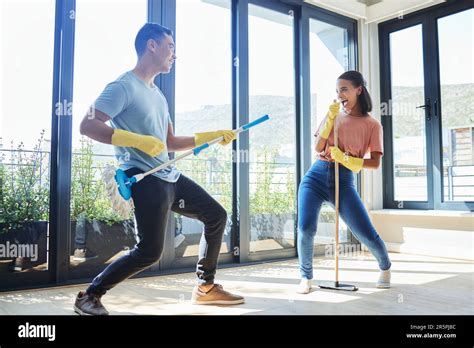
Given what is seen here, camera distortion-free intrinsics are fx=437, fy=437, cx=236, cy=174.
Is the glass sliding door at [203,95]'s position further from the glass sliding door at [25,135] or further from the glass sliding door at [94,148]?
the glass sliding door at [25,135]

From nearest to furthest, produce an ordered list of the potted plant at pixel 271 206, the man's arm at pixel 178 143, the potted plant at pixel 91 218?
the man's arm at pixel 178 143 < the potted plant at pixel 91 218 < the potted plant at pixel 271 206

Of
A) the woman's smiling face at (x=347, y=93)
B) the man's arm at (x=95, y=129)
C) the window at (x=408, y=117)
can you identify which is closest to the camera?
the man's arm at (x=95, y=129)

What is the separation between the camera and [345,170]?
263cm

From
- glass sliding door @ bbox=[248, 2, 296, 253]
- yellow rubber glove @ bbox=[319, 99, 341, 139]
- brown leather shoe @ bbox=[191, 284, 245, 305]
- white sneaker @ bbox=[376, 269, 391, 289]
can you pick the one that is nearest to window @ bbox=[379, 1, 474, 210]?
glass sliding door @ bbox=[248, 2, 296, 253]

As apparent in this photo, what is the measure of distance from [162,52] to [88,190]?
1309mm

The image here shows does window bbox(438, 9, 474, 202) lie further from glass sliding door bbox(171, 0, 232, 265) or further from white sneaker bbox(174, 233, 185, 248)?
white sneaker bbox(174, 233, 185, 248)

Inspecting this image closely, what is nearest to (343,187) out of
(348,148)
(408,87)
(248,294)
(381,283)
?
(348,148)

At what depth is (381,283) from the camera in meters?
2.68

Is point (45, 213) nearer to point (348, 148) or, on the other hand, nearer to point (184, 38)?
point (184, 38)

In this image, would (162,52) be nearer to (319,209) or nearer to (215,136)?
(215,136)

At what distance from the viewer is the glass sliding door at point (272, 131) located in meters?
3.79

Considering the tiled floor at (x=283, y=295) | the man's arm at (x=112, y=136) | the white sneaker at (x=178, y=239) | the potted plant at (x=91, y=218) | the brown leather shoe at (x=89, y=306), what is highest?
the man's arm at (x=112, y=136)

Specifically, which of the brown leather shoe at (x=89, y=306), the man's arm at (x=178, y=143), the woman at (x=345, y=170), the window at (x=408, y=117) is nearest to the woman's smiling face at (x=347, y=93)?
the woman at (x=345, y=170)

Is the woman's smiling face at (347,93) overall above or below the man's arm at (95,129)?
above
